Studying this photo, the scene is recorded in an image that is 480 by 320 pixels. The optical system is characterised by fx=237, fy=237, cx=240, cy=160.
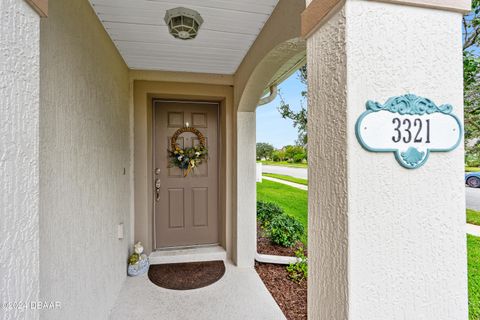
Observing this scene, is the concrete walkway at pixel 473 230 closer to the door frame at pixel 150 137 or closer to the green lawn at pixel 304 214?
the green lawn at pixel 304 214

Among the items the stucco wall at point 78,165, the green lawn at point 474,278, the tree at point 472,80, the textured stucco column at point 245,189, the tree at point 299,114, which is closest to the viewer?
the stucco wall at point 78,165

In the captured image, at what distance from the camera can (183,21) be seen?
182 centimetres

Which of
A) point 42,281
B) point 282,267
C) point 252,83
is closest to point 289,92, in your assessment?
point 252,83

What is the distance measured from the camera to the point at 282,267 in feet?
9.36

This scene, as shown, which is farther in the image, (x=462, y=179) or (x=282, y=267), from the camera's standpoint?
(x=282, y=267)

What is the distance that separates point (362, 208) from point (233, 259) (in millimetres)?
2563

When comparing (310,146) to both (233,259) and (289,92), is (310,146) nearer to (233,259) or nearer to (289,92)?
(233,259)

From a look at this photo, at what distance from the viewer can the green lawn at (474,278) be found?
5.92ft

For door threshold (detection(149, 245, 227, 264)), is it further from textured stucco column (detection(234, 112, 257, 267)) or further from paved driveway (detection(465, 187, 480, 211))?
paved driveway (detection(465, 187, 480, 211))

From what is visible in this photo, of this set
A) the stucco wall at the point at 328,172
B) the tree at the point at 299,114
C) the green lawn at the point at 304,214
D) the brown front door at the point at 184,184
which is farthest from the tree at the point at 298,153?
the stucco wall at the point at 328,172

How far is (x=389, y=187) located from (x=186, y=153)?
8.90 feet

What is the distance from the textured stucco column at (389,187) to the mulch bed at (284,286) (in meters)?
1.54

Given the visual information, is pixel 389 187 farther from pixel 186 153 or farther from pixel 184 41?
pixel 186 153

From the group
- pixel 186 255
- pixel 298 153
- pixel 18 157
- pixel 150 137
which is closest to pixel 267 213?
pixel 186 255
